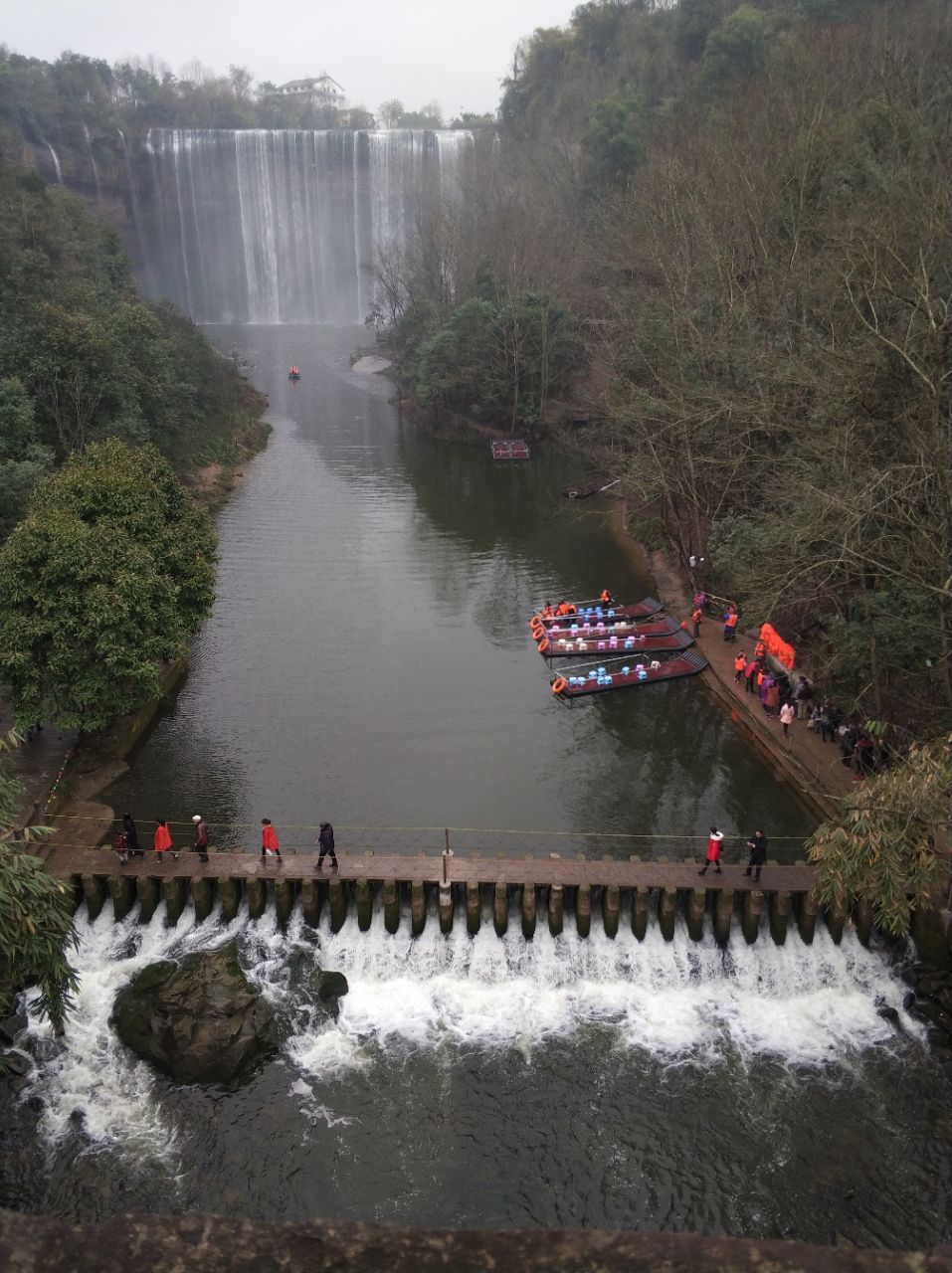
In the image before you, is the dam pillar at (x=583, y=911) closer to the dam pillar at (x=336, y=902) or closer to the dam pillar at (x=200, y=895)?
the dam pillar at (x=336, y=902)

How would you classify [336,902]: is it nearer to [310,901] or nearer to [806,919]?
[310,901]

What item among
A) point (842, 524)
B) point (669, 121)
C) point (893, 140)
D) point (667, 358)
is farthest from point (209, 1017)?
point (669, 121)

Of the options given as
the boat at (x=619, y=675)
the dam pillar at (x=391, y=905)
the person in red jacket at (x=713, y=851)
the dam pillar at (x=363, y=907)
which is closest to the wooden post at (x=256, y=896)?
the dam pillar at (x=363, y=907)

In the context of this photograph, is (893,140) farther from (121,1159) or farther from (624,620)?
(121,1159)

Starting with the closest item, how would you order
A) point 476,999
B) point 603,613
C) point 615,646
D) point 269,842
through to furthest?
1. point 476,999
2. point 269,842
3. point 615,646
4. point 603,613

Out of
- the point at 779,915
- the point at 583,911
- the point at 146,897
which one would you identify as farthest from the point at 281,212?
the point at 779,915

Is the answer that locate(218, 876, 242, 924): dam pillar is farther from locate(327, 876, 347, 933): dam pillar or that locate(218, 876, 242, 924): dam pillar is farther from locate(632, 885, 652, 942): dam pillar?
locate(632, 885, 652, 942): dam pillar

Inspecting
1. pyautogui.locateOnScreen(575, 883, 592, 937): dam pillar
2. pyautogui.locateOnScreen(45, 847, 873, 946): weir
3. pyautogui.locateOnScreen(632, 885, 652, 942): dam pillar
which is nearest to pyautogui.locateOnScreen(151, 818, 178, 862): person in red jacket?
pyautogui.locateOnScreen(45, 847, 873, 946): weir
